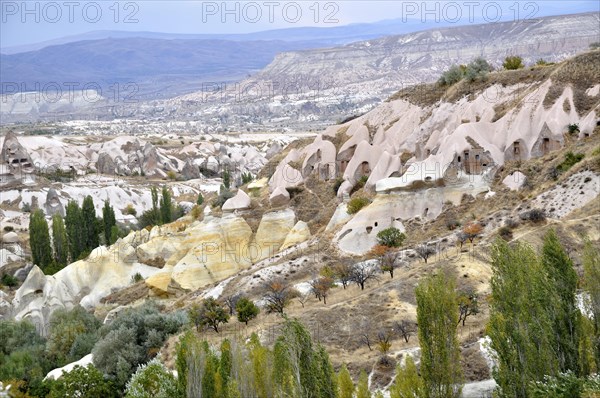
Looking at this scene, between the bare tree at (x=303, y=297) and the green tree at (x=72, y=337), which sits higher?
the bare tree at (x=303, y=297)

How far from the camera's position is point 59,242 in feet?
196

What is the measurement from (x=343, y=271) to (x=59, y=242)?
34.6 meters

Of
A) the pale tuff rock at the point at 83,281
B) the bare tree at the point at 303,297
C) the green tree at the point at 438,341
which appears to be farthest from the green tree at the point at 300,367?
the pale tuff rock at the point at 83,281

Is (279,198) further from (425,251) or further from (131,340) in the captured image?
(131,340)

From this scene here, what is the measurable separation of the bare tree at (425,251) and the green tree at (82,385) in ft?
45.1

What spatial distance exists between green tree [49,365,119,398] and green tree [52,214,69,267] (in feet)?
119

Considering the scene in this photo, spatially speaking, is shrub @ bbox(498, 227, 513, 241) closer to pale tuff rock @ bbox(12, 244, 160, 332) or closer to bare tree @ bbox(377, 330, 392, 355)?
bare tree @ bbox(377, 330, 392, 355)

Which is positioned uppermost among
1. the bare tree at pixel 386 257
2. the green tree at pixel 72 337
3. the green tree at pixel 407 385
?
the green tree at pixel 407 385

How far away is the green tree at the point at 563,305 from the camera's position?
18.1 meters

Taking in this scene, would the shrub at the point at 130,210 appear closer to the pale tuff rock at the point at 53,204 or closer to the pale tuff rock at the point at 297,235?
the pale tuff rock at the point at 53,204

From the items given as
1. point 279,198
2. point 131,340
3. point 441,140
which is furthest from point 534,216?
point 279,198

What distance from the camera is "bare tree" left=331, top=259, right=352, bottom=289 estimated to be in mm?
30594

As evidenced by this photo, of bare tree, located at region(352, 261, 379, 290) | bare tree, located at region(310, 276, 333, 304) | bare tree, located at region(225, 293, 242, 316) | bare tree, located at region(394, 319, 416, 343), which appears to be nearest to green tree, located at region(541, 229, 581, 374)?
bare tree, located at region(394, 319, 416, 343)

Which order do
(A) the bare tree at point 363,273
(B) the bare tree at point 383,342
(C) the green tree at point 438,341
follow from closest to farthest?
(C) the green tree at point 438,341 → (B) the bare tree at point 383,342 → (A) the bare tree at point 363,273
